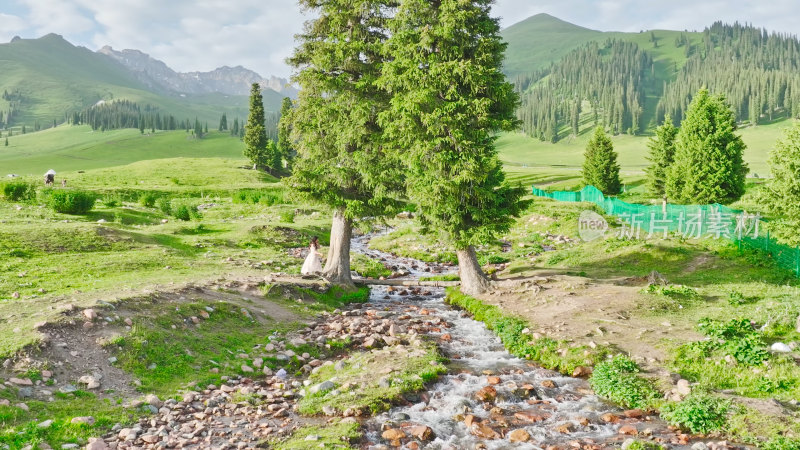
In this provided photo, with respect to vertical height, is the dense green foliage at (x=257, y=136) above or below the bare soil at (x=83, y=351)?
above

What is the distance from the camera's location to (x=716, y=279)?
70.6 ft

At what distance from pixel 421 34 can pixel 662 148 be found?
50360 mm

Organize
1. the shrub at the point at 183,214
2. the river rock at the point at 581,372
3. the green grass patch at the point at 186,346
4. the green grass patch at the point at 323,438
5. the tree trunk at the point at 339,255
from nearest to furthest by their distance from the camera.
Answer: the green grass patch at the point at 323,438 → the green grass patch at the point at 186,346 → the river rock at the point at 581,372 → the tree trunk at the point at 339,255 → the shrub at the point at 183,214

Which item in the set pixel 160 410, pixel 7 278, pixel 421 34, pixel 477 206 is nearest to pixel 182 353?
pixel 160 410

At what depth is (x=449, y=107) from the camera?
62.0 feet

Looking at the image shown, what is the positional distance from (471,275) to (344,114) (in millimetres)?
9051

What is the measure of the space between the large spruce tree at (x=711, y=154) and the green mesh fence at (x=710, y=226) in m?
6.82

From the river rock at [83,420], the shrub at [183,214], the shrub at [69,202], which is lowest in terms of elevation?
the river rock at [83,420]

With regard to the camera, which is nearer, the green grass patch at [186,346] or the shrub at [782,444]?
the shrub at [782,444]

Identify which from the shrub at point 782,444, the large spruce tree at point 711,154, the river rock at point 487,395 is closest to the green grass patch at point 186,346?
the river rock at point 487,395

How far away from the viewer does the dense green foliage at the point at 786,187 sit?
18344 mm

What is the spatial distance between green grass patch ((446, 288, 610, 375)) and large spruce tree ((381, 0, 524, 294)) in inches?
146

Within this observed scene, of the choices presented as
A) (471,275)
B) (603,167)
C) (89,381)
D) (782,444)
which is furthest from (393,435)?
(603,167)

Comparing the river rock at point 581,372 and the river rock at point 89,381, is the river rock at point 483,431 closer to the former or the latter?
the river rock at point 581,372
